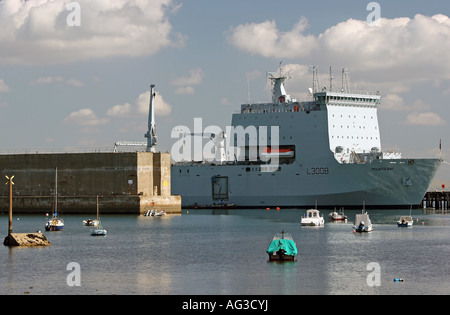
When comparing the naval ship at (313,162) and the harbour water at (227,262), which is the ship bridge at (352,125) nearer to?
the naval ship at (313,162)

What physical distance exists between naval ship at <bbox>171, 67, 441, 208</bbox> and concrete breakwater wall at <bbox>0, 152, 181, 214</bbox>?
7.21 meters

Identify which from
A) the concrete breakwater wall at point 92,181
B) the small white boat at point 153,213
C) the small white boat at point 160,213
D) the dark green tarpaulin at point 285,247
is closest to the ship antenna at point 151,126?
the concrete breakwater wall at point 92,181

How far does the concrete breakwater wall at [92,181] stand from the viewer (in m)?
75.2

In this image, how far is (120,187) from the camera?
75625mm

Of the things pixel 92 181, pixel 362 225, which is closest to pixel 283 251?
pixel 362 225

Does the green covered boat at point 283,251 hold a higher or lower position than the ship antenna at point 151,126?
lower

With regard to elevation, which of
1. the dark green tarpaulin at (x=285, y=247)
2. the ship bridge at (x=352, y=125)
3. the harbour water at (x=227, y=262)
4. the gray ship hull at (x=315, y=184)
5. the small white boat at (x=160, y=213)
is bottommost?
the harbour water at (x=227, y=262)

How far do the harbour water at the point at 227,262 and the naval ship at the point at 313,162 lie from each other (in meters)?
15.4

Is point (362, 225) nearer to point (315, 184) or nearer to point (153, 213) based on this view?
point (315, 184)

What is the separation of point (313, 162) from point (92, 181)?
2086 centimetres

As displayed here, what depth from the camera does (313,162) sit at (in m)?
76.4
